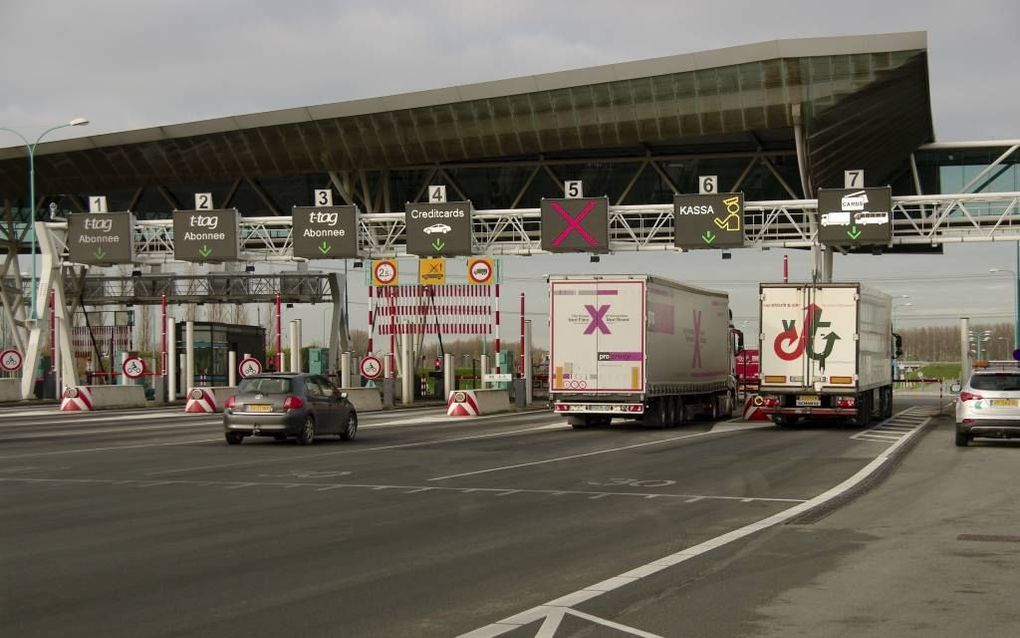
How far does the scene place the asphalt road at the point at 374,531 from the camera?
7992 millimetres

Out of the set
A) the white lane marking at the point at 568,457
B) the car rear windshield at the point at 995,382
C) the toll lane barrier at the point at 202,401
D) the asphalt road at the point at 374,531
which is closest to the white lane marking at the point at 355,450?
the asphalt road at the point at 374,531

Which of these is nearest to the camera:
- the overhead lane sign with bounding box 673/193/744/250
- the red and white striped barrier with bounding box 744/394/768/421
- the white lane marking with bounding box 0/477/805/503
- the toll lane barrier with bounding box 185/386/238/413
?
the white lane marking with bounding box 0/477/805/503

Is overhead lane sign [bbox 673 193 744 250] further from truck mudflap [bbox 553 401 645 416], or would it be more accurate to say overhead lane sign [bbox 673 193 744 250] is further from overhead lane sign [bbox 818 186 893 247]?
truck mudflap [bbox 553 401 645 416]

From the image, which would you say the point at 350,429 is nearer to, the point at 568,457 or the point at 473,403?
the point at 568,457

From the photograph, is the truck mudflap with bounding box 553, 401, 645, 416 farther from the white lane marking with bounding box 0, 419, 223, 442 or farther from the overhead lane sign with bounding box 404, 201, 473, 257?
the overhead lane sign with bounding box 404, 201, 473, 257

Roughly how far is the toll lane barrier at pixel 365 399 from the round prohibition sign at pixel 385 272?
13.8 feet

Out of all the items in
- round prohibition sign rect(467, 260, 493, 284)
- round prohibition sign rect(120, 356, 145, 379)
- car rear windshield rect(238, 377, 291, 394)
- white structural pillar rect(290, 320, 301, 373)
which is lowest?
car rear windshield rect(238, 377, 291, 394)

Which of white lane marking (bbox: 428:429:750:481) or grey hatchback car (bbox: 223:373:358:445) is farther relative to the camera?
grey hatchback car (bbox: 223:373:358:445)

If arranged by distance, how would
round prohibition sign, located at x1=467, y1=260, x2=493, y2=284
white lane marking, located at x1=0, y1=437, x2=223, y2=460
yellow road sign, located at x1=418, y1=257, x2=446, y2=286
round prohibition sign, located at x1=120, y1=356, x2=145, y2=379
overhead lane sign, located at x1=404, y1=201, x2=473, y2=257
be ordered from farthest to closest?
1. round prohibition sign, located at x1=120, y1=356, x2=145, y2=379
2. yellow road sign, located at x1=418, y1=257, x2=446, y2=286
3. round prohibition sign, located at x1=467, y1=260, x2=493, y2=284
4. overhead lane sign, located at x1=404, y1=201, x2=473, y2=257
5. white lane marking, located at x1=0, y1=437, x2=223, y2=460

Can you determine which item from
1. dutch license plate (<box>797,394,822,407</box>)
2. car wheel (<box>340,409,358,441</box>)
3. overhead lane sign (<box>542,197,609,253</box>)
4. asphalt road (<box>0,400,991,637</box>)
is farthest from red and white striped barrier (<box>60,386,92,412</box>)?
dutch license plate (<box>797,394,822,407</box>)

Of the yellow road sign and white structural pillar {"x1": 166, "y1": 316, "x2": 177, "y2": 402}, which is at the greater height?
the yellow road sign

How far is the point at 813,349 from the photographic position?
31.5 m

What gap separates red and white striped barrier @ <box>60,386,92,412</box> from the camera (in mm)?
44281

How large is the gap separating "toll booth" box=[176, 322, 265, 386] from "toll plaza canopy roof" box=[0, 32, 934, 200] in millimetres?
7013
